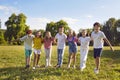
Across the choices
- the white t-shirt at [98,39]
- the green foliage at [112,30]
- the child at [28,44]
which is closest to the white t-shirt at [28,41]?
the child at [28,44]

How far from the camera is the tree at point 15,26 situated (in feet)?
293

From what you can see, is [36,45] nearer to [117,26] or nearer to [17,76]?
[17,76]

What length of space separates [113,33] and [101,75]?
74.3 meters

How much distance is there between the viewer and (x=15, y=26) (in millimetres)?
91312

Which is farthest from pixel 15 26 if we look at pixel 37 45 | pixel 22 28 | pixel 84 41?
pixel 84 41

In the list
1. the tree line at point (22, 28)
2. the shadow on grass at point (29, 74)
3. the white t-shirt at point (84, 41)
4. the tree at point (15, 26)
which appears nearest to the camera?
the shadow on grass at point (29, 74)

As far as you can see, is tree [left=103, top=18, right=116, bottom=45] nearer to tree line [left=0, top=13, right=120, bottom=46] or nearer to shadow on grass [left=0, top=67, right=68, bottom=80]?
tree line [left=0, top=13, right=120, bottom=46]

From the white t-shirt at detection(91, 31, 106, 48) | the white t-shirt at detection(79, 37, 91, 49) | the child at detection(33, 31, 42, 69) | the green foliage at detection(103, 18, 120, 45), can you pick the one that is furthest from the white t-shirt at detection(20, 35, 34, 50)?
the green foliage at detection(103, 18, 120, 45)

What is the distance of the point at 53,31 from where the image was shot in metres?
95.3

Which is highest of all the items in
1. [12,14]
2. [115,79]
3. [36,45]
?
[12,14]

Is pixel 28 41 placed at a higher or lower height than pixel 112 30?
lower

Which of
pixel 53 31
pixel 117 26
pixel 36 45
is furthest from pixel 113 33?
pixel 36 45

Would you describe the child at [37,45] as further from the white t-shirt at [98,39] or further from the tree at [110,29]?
the tree at [110,29]

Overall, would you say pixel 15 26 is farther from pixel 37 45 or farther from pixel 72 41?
pixel 72 41
